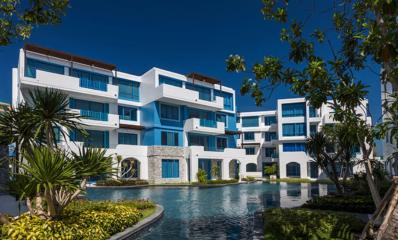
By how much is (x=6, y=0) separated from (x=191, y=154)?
3444 centimetres

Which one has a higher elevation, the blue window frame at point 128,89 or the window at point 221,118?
the blue window frame at point 128,89

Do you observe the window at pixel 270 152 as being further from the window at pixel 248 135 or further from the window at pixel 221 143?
the window at pixel 221 143

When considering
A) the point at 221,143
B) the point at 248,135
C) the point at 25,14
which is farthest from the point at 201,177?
the point at 25,14

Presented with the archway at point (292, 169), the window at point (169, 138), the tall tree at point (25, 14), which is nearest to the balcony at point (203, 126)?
the window at point (169, 138)

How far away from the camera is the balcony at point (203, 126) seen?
4303 centimetres

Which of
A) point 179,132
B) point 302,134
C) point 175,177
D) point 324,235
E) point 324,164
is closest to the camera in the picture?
point 324,235

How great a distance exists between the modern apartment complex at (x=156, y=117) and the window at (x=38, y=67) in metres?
0.09

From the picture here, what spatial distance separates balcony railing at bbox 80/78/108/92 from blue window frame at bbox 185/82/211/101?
1223 centimetres

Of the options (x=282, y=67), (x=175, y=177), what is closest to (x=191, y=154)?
(x=175, y=177)

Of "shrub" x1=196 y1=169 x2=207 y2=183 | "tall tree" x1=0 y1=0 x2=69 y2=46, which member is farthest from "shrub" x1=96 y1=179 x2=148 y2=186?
"tall tree" x1=0 y1=0 x2=69 y2=46

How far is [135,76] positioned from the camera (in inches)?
1710

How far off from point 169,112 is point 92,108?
9704mm

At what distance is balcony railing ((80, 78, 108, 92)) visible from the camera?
3688cm

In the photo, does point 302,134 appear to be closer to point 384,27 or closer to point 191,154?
point 191,154
